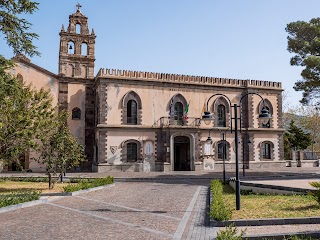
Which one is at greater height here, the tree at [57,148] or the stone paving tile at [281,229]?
the tree at [57,148]

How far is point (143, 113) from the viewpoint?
32969 mm

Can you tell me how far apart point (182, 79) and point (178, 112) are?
12.1 feet

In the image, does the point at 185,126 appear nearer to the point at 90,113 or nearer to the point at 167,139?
the point at 167,139

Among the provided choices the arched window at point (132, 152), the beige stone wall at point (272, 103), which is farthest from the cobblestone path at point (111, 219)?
the beige stone wall at point (272, 103)

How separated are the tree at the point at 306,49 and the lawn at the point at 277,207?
1583cm

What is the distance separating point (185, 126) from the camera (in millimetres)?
33188

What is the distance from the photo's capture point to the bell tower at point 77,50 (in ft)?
112

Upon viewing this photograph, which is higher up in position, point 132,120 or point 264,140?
point 132,120

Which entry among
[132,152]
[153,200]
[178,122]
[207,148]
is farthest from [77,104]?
[153,200]

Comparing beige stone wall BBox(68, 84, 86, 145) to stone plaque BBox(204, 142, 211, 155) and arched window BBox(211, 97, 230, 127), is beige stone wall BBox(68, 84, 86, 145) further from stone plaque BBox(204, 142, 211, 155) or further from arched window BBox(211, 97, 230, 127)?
arched window BBox(211, 97, 230, 127)

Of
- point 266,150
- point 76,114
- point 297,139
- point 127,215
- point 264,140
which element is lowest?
point 127,215

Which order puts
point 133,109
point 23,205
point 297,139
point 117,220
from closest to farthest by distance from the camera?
point 117,220
point 23,205
point 133,109
point 297,139

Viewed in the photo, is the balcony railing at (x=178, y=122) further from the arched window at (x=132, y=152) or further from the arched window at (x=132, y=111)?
the arched window at (x=132, y=152)

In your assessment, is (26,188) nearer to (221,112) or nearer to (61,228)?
(61,228)
